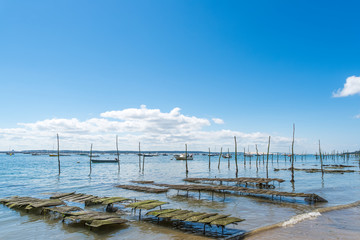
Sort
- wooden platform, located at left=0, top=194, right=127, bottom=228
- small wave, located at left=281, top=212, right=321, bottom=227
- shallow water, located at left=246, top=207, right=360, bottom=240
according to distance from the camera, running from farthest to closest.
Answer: small wave, located at left=281, top=212, right=321, bottom=227 < wooden platform, located at left=0, top=194, right=127, bottom=228 < shallow water, located at left=246, top=207, right=360, bottom=240

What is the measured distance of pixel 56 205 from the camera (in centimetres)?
1728

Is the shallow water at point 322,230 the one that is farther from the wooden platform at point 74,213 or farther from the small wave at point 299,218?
the wooden platform at point 74,213

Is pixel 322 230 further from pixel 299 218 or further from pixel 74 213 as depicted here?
pixel 74 213

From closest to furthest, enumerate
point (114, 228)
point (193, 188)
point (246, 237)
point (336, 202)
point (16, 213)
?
point (246, 237) < point (114, 228) < point (16, 213) < point (336, 202) < point (193, 188)

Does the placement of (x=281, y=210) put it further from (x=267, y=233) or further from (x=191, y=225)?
(x=191, y=225)

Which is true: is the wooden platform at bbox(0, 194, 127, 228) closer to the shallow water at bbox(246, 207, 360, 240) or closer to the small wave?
the shallow water at bbox(246, 207, 360, 240)

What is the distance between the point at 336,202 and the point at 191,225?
1522 cm

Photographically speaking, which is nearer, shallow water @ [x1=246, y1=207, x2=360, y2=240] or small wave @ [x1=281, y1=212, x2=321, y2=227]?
shallow water @ [x1=246, y1=207, x2=360, y2=240]

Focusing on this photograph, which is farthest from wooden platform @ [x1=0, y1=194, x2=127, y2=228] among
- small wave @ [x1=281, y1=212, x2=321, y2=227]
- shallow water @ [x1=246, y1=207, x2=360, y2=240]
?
small wave @ [x1=281, y1=212, x2=321, y2=227]

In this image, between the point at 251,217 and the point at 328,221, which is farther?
the point at 251,217

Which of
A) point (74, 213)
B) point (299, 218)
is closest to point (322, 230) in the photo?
point (299, 218)

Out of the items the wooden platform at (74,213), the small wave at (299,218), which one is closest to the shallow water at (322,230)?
the small wave at (299,218)

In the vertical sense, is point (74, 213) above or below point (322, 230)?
above

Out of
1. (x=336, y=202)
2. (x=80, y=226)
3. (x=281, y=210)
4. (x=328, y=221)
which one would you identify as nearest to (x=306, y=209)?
(x=281, y=210)
